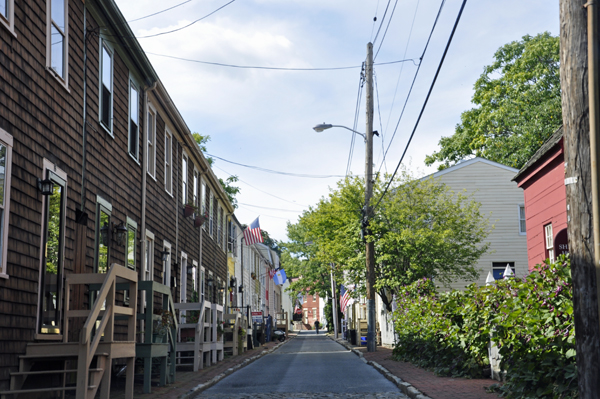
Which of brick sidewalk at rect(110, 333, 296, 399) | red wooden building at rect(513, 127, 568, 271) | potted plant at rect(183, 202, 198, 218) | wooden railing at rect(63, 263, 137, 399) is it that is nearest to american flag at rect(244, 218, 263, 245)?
potted plant at rect(183, 202, 198, 218)

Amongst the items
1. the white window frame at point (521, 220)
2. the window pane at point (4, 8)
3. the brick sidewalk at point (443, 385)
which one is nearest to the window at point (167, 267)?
the brick sidewalk at point (443, 385)

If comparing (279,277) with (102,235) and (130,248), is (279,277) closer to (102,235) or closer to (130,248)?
(130,248)

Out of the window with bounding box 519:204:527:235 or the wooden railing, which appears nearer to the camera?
the wooden railing

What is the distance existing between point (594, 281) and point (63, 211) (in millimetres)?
7581

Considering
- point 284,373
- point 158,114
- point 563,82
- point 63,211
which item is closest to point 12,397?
point 63,211

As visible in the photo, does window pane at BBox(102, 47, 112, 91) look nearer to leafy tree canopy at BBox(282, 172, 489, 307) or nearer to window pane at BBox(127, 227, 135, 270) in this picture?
window pane at BBox(127, 227, 135, 270)

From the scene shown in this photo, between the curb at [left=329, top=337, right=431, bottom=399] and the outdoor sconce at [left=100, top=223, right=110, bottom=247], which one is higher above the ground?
the outdoor sconce at [left=100, top=223, right=110, bottom=247]

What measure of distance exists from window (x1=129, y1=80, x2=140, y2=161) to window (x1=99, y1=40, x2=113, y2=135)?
1.56 m

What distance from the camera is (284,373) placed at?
16.0 m

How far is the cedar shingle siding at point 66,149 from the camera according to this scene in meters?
8.61

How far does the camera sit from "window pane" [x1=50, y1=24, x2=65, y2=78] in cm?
1030

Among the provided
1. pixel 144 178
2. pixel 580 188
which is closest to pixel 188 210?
pixel 144 178

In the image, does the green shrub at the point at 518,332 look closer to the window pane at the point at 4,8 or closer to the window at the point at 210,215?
the window pane at the point at 4,8

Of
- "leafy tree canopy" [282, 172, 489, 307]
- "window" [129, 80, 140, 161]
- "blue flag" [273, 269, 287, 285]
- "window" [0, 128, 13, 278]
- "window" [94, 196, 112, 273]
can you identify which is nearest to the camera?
"window" [0, 128, 13, 278]
